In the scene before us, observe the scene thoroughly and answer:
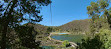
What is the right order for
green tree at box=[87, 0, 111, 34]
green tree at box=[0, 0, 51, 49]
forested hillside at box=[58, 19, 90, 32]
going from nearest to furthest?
1. green tree at box=[0, 0, 51, 49]
2. green tree at box=[87, 0, 111, 34]
3. forested hillside at box=[58, 19, 90, 32]

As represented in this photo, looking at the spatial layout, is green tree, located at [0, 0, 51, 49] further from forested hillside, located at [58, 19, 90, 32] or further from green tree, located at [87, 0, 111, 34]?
forested hillside, located at [58, 19, 90, 32]

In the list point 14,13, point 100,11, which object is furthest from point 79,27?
point 14,13

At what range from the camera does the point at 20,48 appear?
6008mm

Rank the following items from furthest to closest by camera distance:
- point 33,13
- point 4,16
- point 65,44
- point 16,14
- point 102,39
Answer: point 65,44, point 102,39, point 33,13, point 16,14, point 4,16

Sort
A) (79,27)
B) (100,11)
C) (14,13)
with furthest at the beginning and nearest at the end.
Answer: (79,27) → (100,11) → (14,13)

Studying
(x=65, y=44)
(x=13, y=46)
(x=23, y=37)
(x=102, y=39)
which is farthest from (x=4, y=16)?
(x=65, y=44)

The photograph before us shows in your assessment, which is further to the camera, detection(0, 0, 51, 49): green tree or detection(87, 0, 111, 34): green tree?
detection(87, 0, 111, 34): green tree

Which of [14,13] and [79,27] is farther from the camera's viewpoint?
[79,27]

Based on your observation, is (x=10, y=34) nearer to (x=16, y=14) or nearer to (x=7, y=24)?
(x=7, y=24)

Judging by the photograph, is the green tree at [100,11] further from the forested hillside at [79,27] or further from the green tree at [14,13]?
the forested hillside at [79,27]

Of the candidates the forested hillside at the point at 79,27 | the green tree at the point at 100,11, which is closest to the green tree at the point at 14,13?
the green tree at the point at 100,11

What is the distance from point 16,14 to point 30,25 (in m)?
1.26

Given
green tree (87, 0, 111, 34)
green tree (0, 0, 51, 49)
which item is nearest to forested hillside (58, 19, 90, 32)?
green tree (87, 0, 111, 34)

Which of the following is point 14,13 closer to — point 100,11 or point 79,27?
point 100,11
